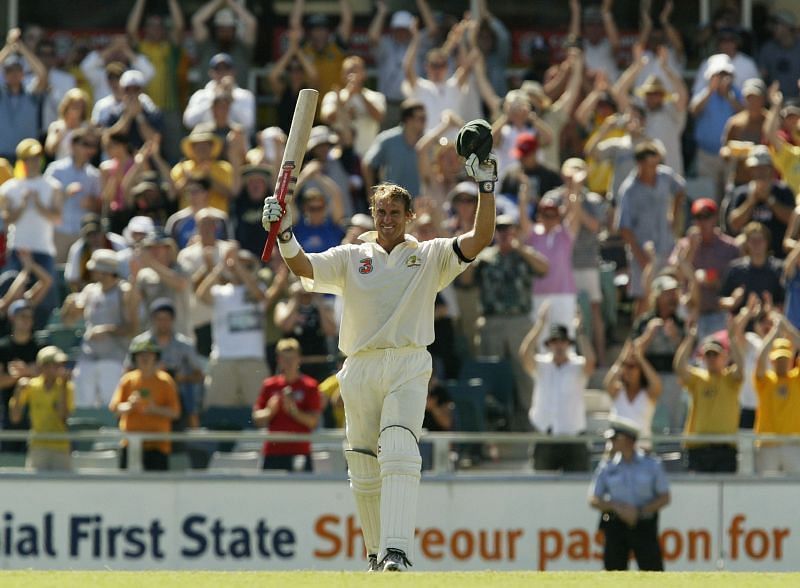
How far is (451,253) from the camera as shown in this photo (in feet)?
Answer: 29.8

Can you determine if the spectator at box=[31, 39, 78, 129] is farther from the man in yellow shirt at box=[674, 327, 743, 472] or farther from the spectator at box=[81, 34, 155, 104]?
the man in yellow shirt at box=[674, 327, 743, 472]

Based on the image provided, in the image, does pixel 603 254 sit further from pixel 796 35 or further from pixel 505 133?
pixel 796 35

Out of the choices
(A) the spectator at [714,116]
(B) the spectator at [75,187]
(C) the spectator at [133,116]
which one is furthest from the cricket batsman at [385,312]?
(A) the spectator at [714,116]

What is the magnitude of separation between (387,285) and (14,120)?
33.9 ft

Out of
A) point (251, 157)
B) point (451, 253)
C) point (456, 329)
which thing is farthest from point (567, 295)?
point (451, 253)

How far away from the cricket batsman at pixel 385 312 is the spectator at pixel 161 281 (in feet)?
19.4

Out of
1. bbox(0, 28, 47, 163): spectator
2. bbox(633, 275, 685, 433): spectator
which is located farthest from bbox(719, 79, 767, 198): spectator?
bbox(0, 28, 47, 163): spectator

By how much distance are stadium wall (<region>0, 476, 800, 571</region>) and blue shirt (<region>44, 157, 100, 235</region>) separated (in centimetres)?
345

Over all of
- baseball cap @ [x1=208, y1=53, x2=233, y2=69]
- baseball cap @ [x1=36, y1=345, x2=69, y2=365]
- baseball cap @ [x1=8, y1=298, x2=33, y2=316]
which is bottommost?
baseball cap @ [x1=36, y1=345, x2=69, y2=365]

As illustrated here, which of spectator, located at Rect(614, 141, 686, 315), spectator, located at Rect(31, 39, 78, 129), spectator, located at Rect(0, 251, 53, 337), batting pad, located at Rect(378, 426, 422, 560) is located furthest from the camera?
spectator, located at Rect(31, 39, 78, 129)

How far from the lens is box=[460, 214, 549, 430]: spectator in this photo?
589 inches

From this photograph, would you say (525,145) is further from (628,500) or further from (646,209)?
(628,500)

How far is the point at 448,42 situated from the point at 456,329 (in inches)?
176

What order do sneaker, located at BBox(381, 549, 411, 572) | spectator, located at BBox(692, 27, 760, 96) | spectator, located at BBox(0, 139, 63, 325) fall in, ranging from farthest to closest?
1. spectator, located at BBox(692, 27, 760, 96)
2. spectator, located at BBox(0, 139, 63, 325)
3. sneaker, located at BBox(381, 549, 411, 572)
